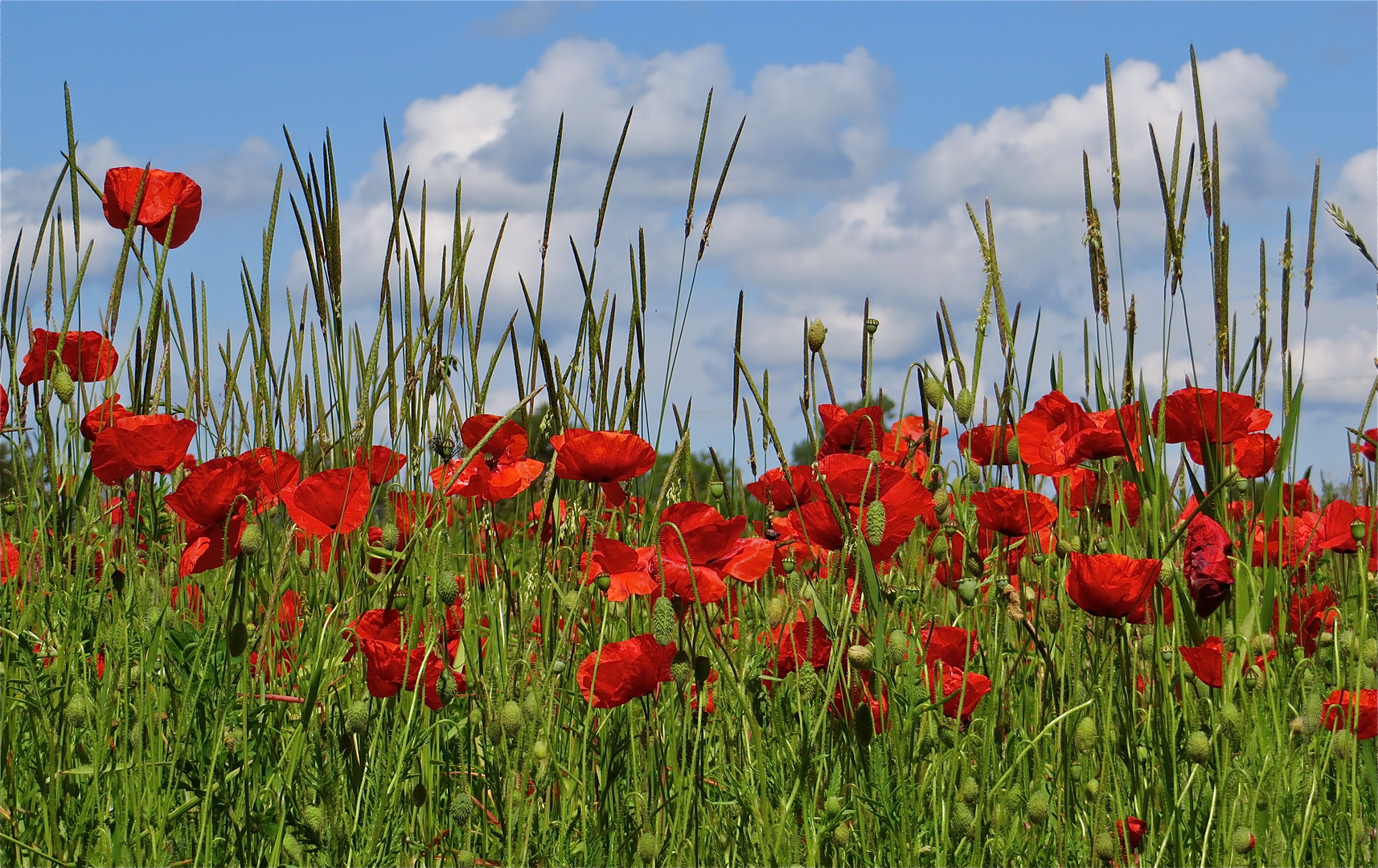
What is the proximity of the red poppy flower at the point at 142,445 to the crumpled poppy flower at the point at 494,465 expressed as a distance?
0.35m

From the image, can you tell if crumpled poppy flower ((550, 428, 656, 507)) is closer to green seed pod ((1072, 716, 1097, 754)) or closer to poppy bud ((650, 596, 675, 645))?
poppy bud ((650, 596, 675, 645))

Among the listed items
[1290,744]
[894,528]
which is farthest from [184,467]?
[1290,744]

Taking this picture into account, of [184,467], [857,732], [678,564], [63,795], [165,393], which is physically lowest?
[63,795]

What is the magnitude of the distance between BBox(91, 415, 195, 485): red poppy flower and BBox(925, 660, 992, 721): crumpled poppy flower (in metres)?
1.04

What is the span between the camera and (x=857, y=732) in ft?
4.21

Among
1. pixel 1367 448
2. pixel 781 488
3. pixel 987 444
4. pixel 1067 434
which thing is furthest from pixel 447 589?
pixel 1367 448

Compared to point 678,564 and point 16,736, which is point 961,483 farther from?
point 16,736

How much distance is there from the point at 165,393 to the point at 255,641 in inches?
36.4

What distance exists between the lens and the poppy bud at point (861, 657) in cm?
125

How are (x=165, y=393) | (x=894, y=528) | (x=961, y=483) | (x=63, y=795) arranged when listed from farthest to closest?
1. (x=165, y=393)
2. (x=961, y=483)
3. (x=63, y=795)
4. (x=894, y=528)

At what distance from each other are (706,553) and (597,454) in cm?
24

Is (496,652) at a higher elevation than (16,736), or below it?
higher

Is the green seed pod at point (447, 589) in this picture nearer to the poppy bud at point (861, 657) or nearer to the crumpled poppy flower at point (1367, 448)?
the poppy bud at point (861, 657)

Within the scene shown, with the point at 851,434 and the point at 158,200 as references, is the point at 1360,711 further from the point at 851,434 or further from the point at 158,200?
the point at 158,200
